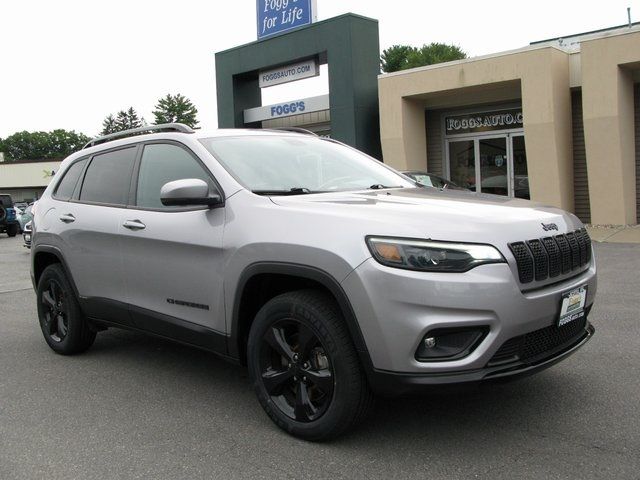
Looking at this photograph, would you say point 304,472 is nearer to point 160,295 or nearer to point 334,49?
point 160,295

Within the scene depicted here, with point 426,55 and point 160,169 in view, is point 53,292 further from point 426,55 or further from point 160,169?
point 426,55

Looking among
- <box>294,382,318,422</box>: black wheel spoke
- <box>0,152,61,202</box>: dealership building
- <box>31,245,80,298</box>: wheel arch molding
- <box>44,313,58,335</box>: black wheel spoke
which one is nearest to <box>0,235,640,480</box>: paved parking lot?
<box>294,382,318,422</box>: black wheel spoke

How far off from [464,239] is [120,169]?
285 cm

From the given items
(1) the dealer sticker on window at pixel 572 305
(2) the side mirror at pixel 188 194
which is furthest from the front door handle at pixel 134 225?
(1) the dealer sticker on window at pixel 572 305

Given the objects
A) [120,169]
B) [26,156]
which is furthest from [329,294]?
[26,156]

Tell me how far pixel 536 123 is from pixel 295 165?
11.7 meters

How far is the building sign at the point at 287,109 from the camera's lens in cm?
1953

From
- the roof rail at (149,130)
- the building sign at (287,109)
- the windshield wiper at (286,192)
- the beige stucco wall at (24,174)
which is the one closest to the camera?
the windshield wiper at (286,192)

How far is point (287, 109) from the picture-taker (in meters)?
20.3

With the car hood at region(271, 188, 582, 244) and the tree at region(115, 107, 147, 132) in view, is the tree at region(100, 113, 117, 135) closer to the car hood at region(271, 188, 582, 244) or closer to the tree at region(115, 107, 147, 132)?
the tree at region(115, 107, 147, 132)

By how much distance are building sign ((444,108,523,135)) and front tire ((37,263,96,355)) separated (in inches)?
547

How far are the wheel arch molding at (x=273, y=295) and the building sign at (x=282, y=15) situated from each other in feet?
55.6

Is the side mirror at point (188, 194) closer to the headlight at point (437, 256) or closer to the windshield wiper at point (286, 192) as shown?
the windshield wiper at point (286, 192)

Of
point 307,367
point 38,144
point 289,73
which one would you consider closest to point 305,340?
point 307,367
